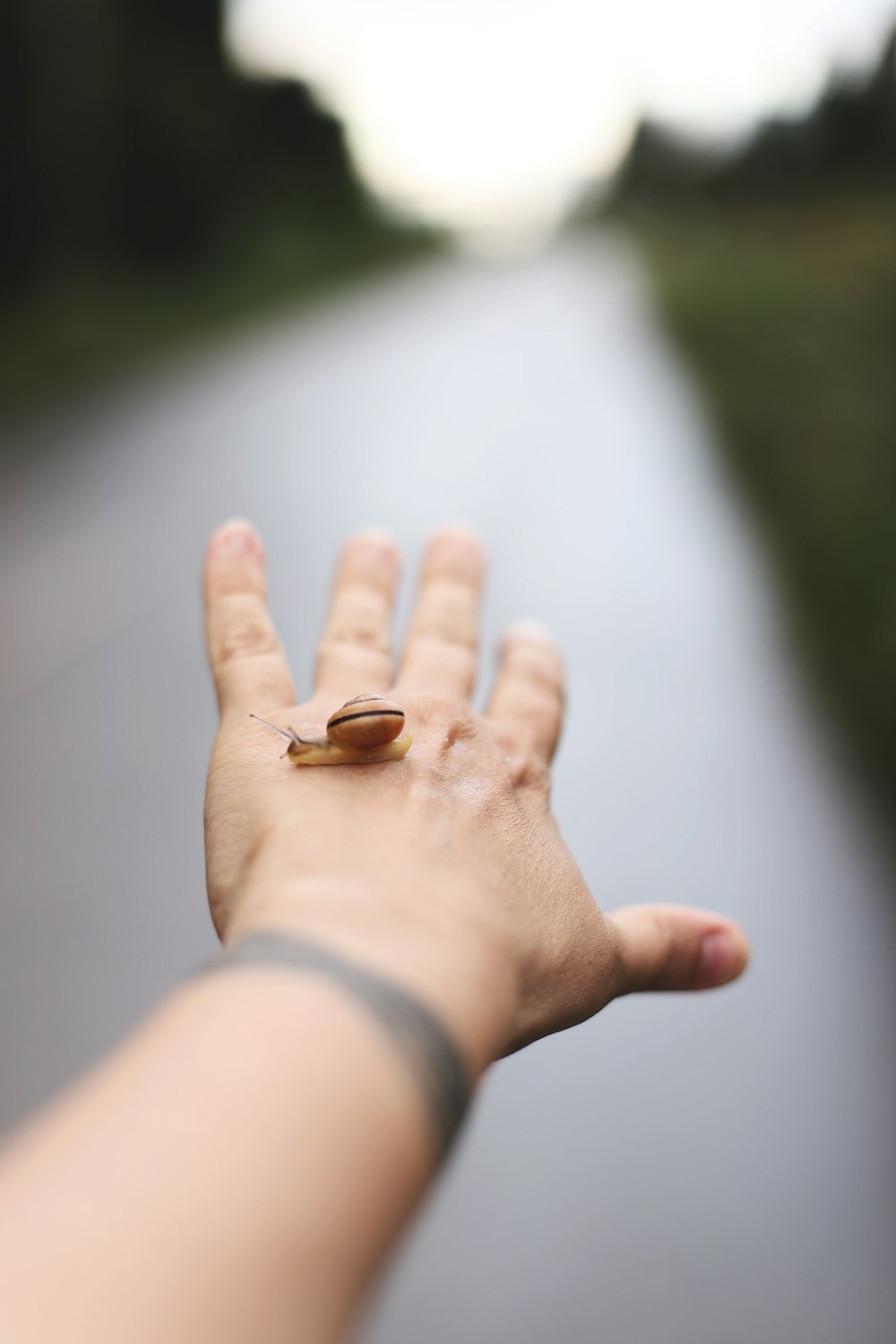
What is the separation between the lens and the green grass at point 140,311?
37.0 feet

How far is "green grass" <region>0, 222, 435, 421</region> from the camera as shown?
1128 cm

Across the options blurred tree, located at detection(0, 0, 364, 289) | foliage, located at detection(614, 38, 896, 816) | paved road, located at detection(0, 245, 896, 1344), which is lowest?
paved road, located at detection(0, 245, 896, 1344)

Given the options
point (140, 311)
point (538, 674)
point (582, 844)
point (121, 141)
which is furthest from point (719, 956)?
point (121, 141)

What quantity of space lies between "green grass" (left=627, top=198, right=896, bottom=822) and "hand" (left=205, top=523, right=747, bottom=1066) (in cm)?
248

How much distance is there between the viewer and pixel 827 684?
5.15 metres

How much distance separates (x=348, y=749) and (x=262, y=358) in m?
11.8

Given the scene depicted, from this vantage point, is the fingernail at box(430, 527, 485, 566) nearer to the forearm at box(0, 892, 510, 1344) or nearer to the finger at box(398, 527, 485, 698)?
the finger at box(398, 527, 485, 698)

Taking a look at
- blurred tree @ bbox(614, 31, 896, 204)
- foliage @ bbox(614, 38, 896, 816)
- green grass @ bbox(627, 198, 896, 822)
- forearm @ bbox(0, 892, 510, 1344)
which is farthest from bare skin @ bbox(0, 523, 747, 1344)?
Answer: blurred tree @ bbox(614, 31, 896, 204)

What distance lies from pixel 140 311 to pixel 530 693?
1472cm

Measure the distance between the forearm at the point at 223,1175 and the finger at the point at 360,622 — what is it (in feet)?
3.47

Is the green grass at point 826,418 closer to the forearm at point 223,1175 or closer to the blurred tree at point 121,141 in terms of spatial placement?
the forearm at point 223,1175

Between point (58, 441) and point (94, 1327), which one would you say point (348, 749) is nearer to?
point (94, 1327)

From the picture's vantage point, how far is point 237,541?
2.50 m

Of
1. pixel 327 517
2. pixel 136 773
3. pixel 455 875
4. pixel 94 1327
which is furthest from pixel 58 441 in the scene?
pixel 94 1327
